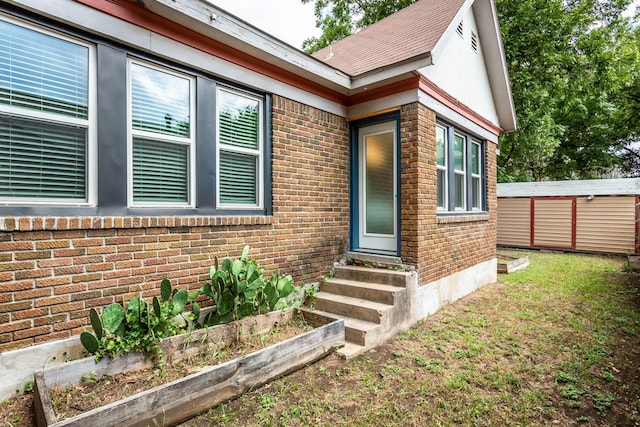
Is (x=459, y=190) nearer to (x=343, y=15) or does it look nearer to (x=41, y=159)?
(x=41, y=159)

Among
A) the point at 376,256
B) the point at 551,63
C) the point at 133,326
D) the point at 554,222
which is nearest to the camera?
the point at 133,326

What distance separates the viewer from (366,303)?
444cm

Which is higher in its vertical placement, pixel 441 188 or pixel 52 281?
pixel 441 188

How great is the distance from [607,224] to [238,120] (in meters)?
13.0

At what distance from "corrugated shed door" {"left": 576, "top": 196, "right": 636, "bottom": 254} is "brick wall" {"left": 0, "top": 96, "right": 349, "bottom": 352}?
10654 millimetres

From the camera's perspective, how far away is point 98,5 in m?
3.01

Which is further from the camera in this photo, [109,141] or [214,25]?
[214,25]

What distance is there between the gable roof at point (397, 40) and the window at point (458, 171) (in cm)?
142

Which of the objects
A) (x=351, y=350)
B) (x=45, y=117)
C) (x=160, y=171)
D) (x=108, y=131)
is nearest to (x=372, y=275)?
(x=351, y=350)

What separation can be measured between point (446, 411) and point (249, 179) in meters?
3.27

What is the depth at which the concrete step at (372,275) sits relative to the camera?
468 cm

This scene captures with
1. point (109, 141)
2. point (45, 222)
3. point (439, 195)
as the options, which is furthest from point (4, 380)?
point (439, 195)

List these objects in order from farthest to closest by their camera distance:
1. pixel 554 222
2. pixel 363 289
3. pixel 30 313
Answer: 1. pixel 554 222
2. pixel 363 289
3. pixel 30 313

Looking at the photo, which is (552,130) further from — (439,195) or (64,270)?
(64,270)
